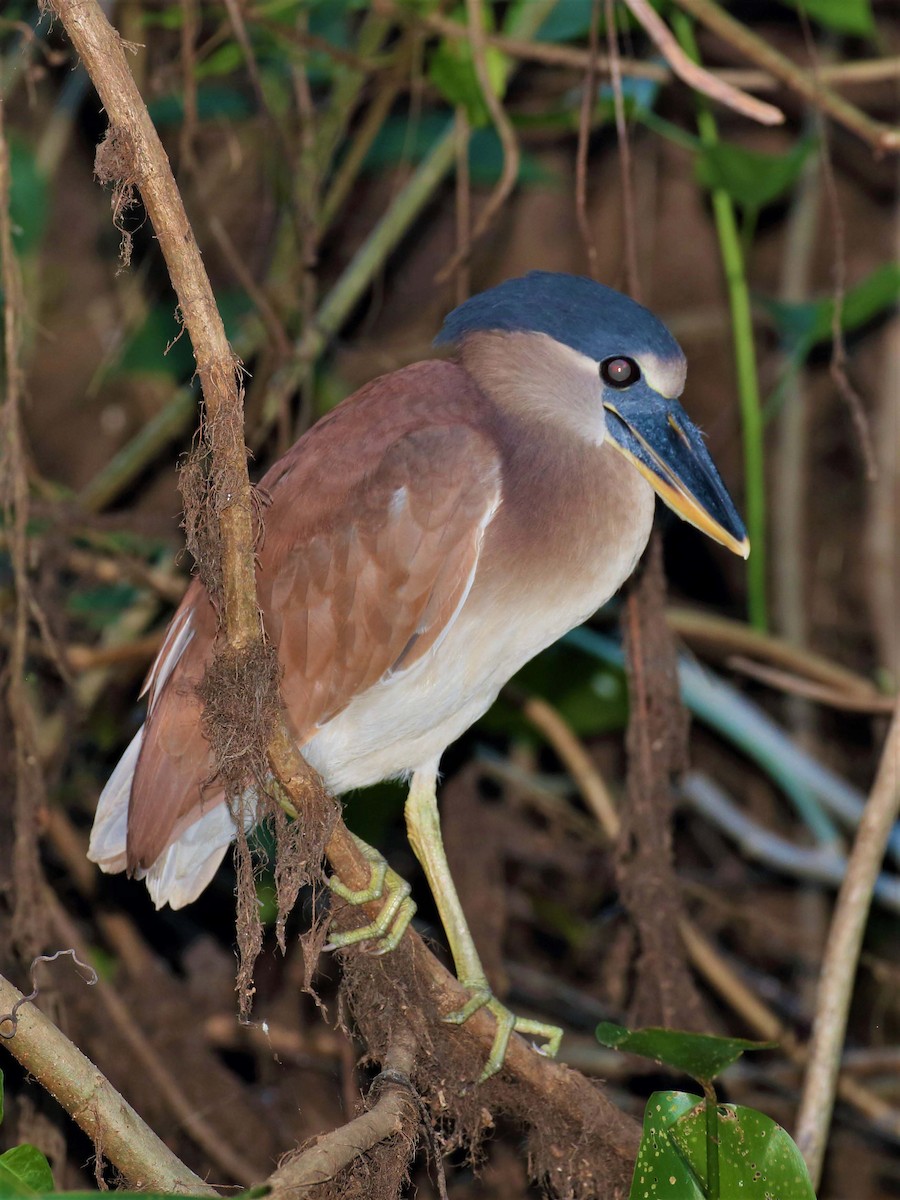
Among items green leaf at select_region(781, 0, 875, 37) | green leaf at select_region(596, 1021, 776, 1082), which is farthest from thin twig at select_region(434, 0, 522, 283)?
green leaf at select_region(596, 1021, 776, 1082)

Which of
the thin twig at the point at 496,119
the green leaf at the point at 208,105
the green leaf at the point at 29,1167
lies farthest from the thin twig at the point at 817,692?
the green leaf at the point at 208,105

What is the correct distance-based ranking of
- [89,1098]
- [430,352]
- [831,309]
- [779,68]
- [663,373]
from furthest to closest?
[831,309], [779,68], [430,352], [663,373], [89,1098]

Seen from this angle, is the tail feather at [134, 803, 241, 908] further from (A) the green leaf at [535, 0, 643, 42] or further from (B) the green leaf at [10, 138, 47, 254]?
(A) the green leaf at [535, 0, 643, 42]

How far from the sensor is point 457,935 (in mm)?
2049

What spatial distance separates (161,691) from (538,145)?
97.8 inches

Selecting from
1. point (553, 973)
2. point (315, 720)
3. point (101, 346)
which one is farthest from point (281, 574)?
point (101, 346)

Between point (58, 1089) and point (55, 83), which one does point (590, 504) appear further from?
point (55, 83)

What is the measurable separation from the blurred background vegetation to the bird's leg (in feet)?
1.58

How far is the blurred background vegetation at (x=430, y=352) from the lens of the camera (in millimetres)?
2594

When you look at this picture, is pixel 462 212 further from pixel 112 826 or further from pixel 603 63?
pixel 112 826

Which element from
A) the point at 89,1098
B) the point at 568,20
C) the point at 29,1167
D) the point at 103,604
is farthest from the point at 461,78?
the point at 29,1167

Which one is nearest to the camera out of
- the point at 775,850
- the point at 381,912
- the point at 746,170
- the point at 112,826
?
the point at 381,912

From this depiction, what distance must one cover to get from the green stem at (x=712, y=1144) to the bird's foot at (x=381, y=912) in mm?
536

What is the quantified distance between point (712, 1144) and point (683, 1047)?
0.15 metres
